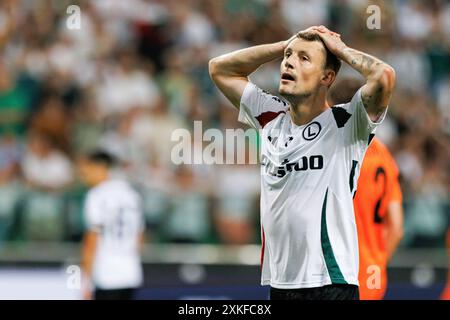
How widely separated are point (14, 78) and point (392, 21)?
5.37 m

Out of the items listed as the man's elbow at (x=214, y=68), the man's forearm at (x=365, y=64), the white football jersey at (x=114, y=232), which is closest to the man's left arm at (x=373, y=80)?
the man's forearm at (x=365, y=64)

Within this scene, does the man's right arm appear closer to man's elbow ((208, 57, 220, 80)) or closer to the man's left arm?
man's elbow ((208, 57, 220, 80))

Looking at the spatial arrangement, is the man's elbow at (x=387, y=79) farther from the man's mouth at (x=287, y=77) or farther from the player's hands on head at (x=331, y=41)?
the man's mouth at (x=287, y=77)

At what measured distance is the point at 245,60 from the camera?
5590 mm

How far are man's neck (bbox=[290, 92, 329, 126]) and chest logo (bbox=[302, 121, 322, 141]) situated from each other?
0.05 m

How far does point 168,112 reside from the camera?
12.3 metres

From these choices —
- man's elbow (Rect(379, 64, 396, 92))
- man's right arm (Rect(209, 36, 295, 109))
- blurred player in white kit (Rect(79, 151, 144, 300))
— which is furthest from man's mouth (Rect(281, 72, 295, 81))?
blurred player in white kit (Rect(79, 151, 144, 300))

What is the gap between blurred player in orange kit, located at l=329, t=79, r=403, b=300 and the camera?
665cm

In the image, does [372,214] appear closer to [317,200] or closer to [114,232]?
[317,200]

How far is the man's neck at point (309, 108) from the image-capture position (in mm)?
5219

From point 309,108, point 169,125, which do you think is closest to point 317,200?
point 309,108

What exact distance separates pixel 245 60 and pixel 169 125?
6500mm

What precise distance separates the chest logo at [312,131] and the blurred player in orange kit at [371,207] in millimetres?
1523

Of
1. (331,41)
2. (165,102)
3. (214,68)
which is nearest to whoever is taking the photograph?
(331,41)
